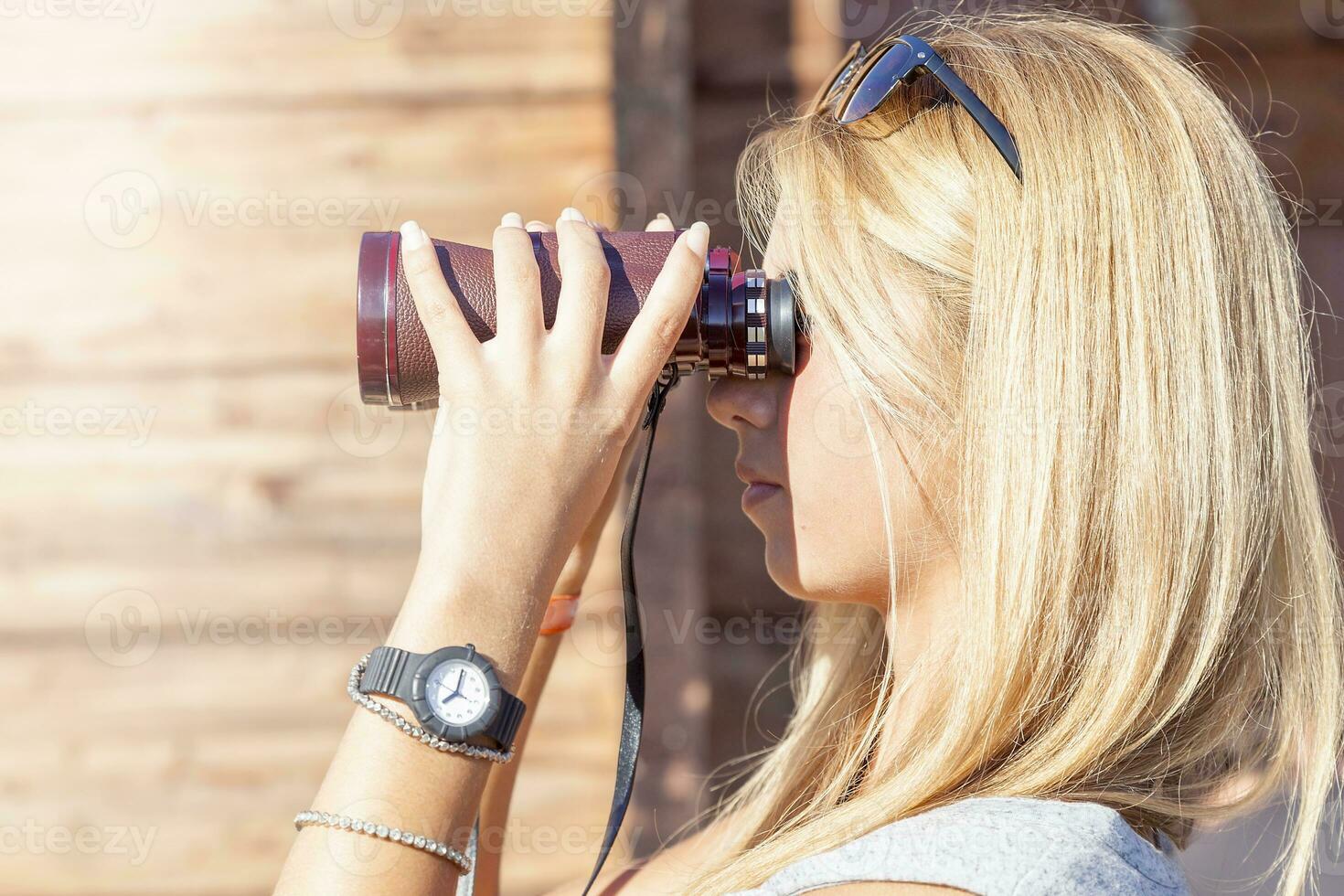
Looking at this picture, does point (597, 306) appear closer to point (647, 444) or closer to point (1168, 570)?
point (647, 444)

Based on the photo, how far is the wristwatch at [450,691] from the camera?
0.70 m

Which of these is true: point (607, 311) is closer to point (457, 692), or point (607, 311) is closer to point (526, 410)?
point (526, 410)

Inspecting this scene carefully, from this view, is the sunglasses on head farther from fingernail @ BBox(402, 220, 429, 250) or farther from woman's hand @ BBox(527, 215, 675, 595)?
fingernail @ BBox(402, 220, 429, 250)

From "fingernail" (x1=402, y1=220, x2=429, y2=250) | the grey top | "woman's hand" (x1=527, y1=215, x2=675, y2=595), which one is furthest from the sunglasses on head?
the grey top

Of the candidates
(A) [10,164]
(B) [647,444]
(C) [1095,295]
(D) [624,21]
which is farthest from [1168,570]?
(A) [10,164]

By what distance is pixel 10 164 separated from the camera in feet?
4.92

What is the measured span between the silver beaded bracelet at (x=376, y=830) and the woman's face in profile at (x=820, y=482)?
403mm

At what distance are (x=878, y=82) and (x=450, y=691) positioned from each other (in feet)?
2.19

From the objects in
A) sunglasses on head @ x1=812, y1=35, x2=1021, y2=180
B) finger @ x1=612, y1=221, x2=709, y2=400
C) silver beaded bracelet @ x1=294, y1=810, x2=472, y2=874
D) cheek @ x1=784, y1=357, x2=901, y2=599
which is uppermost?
sunglasses on head @ x1=812, y1=35, x2=1021, y2=180

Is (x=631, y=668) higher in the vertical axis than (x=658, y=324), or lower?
lower

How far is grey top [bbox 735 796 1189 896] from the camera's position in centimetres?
66

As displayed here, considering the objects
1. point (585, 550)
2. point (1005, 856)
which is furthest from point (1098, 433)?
point (585, 550)

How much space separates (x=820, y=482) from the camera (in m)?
0.91

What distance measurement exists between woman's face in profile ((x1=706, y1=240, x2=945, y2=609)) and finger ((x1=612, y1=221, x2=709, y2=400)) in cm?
14
